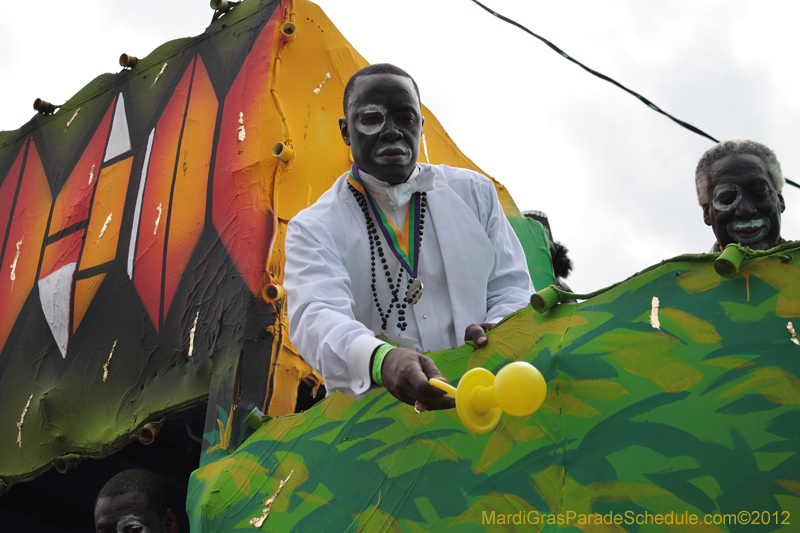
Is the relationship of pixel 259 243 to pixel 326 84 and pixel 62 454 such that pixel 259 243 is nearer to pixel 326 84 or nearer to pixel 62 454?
pixel 326 84

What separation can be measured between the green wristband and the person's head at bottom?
2.02 metres

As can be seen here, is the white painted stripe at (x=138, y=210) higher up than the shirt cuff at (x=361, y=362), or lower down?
higher up


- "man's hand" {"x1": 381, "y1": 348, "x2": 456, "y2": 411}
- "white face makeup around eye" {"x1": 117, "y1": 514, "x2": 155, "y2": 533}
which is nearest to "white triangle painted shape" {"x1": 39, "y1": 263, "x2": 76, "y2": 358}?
"white face makeup around eye" {"x1": 117, "y1": 514, "x2": 155, "y2": 533}

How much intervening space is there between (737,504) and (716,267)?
0.47 m

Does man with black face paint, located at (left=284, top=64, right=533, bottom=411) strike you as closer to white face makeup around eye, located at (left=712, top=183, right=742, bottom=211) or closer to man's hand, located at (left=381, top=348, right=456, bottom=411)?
man's hand, located at (left=381, top=348, right=456, bottom=411)

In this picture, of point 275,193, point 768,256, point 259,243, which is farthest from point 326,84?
point 768,256

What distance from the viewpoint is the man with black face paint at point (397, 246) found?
2.21m

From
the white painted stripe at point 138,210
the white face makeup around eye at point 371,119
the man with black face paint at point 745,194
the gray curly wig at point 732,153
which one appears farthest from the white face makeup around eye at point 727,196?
the white painted stripe at point 138,210

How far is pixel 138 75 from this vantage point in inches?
188

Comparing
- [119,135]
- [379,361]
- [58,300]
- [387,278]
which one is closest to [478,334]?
[379,361]

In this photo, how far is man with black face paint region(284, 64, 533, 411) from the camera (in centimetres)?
221

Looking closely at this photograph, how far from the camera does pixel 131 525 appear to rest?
322 centimetres

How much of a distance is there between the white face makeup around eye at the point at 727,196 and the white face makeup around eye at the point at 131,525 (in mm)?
2695

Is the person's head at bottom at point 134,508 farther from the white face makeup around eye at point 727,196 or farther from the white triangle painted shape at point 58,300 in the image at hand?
the white face makeup around eye at point 727,196
